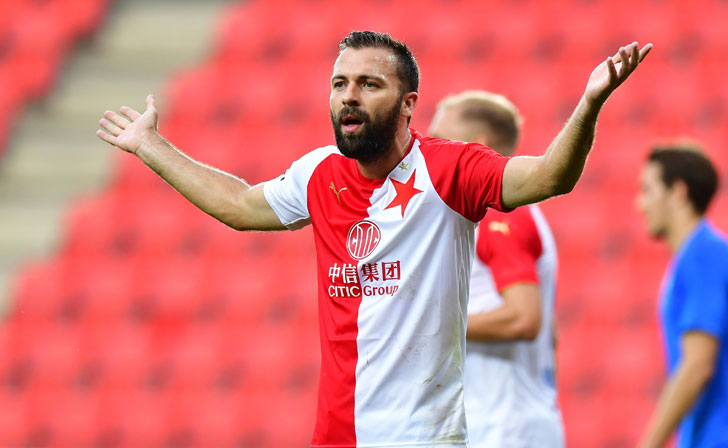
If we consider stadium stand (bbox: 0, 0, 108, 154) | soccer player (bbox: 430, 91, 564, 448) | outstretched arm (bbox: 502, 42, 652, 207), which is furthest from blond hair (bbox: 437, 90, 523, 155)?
stadium stand (bbox: 0, 0, 108, 154)

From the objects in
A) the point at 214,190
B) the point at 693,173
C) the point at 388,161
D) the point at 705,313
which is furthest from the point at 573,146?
the point at 693,173

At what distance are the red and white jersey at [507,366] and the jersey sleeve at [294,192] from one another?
33.0 inches

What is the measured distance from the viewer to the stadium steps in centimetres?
976

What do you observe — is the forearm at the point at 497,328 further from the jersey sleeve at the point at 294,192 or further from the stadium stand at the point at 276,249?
the stadium stand at the point at 276,249

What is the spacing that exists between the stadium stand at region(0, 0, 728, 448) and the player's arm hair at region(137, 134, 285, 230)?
4580 mm

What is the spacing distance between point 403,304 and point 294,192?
19.1 inches

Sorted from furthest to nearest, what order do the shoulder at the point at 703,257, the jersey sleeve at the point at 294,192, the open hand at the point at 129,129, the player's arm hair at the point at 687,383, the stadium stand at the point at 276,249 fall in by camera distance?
A: the stadium stand at the point at 276,249 < the shoulder at the point at 703,257 < the player's arm hair at the point at 687,383 < the open hand at the point at 129,129 < the jersey sleeve at the point at 294,192

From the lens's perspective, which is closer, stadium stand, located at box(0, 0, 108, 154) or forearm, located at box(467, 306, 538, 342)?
A: forearm, located at box(467, 306, 538, 342)

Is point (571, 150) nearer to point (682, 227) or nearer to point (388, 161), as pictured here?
point (388, 161)

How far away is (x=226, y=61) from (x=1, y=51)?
234 centimetres

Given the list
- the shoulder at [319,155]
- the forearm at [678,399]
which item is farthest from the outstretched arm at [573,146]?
the forearm at [678,399]

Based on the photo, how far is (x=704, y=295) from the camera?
12.7ft

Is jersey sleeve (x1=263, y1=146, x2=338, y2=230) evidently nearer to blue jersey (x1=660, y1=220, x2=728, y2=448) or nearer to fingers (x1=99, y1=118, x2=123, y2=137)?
fingers (x1=99, y1=118, x2=123, y2=137)

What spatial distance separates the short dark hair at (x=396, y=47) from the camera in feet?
9.64
